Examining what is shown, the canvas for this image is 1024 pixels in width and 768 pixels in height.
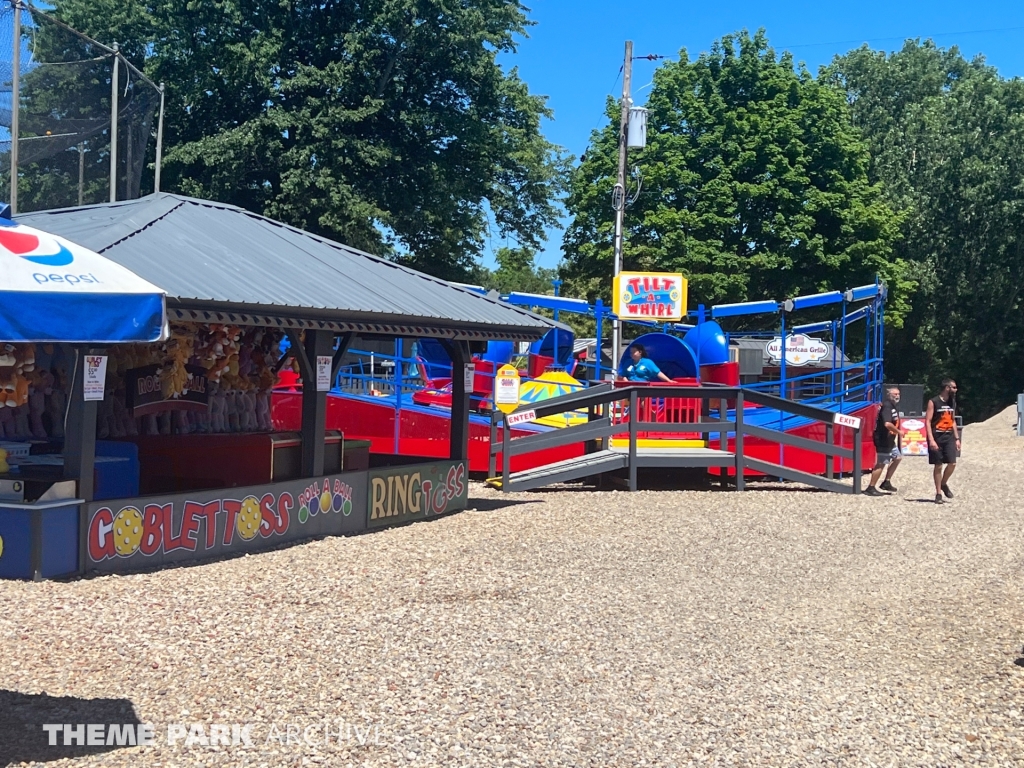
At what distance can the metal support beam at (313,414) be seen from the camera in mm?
10438

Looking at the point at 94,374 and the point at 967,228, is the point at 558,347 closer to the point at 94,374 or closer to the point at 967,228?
the point at 94,374

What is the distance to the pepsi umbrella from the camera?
209 inches

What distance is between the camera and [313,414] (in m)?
10.5

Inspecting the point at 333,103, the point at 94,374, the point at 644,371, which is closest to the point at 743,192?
the point at 333,103

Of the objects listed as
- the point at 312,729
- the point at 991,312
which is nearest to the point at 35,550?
the point at 312,729

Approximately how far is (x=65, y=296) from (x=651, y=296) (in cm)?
1426

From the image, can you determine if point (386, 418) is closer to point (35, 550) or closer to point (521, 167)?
point (35, 550)

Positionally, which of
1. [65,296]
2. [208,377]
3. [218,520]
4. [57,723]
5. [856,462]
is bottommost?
[57,723]

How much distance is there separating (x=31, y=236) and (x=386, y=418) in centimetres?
1095

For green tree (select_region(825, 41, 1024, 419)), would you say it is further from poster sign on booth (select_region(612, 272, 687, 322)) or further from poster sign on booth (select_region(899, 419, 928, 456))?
poster sign on booth (select_region(612, 272, 687, 322))

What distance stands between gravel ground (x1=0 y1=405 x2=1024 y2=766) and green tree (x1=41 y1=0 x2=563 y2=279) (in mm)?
20258

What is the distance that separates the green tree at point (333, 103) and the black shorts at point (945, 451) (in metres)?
17.1

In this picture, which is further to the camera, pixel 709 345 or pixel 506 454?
pixel 709 345

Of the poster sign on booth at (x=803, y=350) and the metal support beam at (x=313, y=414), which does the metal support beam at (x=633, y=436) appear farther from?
the metal support beam at (x=313, y=414)
